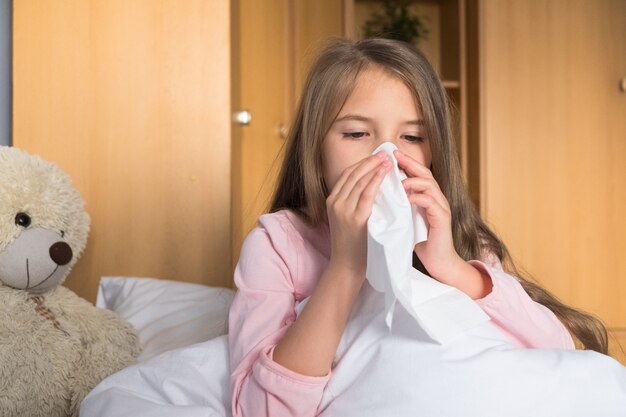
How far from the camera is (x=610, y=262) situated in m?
2.48

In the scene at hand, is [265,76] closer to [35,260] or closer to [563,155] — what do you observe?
[563,155]

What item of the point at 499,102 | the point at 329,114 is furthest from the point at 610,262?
the point at 329,114

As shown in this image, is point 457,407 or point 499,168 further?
point 499,168

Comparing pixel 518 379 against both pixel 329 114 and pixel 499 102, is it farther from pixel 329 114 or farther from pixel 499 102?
pixel 499 102

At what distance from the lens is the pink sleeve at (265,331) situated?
2.72 ft

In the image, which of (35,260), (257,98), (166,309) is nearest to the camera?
(35,260)

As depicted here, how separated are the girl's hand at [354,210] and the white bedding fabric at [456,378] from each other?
6 cm

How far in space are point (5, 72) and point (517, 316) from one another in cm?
123

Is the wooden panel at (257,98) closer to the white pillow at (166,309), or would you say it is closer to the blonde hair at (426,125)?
the white pillow at (166,309)

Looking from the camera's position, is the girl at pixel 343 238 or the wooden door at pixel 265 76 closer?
the girl at pixel 343 238

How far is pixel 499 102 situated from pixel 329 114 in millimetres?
1572

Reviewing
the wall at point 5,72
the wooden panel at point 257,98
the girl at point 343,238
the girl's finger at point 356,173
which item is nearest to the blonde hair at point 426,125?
the girl at point 343,238

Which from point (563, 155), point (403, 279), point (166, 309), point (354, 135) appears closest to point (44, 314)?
point (166, 309)

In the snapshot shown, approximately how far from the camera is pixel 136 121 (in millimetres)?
1600
